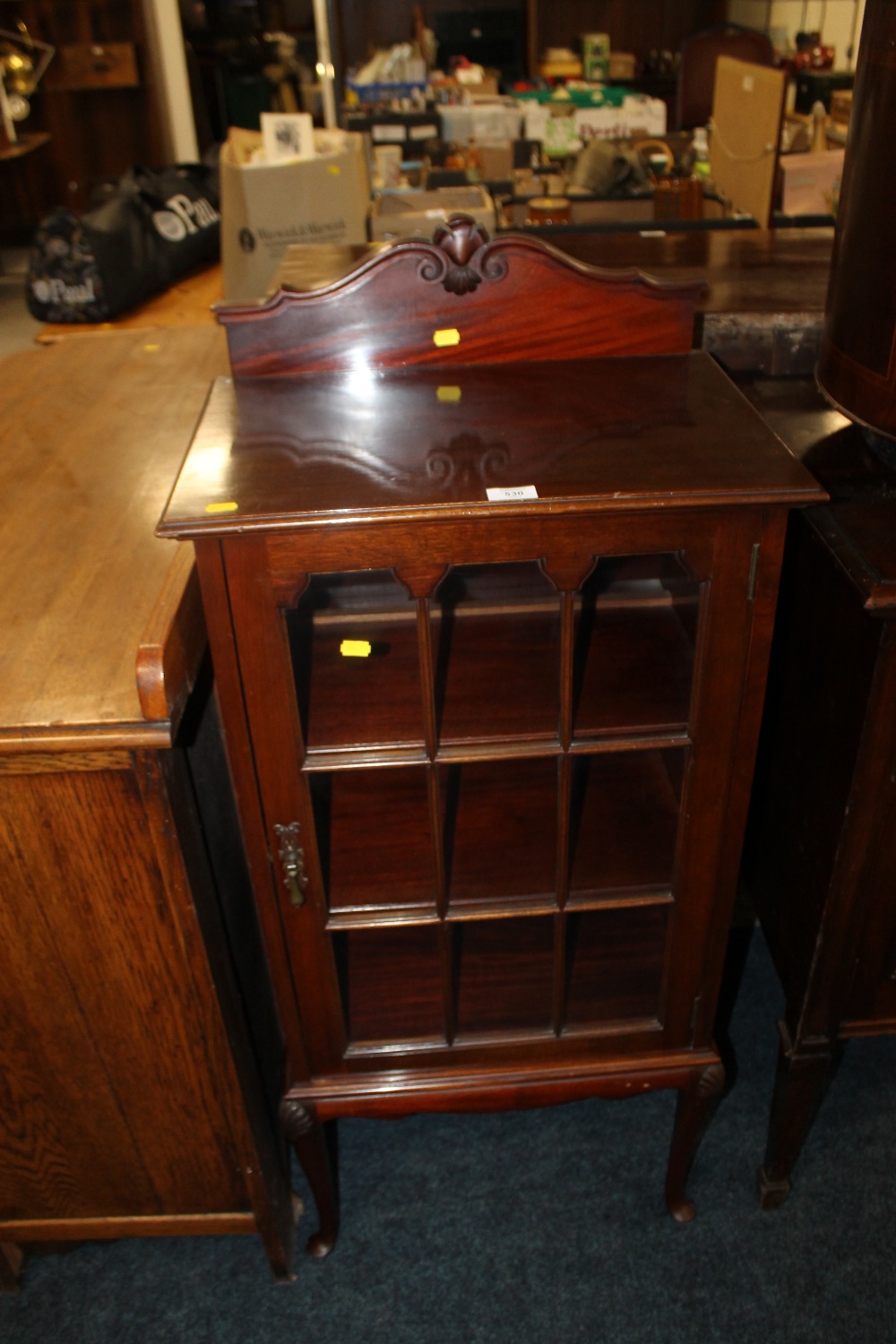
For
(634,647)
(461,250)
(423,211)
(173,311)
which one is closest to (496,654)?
(634,647)

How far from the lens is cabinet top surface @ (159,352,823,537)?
0.80m

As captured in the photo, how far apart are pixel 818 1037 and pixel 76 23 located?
5.33 m

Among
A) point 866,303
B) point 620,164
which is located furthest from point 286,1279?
point 620,164

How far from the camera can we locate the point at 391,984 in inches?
48.2

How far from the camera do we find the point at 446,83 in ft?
13.6

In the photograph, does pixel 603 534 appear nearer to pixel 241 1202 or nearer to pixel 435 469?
pixel 435 469

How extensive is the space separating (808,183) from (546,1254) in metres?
2.39

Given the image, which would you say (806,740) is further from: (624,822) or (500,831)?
(500,831)

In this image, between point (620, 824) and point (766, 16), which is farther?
point (766, 16)

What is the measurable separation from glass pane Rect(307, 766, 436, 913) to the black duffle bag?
2.05 metres

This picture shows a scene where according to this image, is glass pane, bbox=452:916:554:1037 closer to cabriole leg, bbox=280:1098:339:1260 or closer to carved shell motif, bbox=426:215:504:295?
cabriole leg, bbox=280:1098:339:1260

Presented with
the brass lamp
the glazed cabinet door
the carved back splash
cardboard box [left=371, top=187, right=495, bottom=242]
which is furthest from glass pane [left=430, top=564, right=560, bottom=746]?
the brass lamp

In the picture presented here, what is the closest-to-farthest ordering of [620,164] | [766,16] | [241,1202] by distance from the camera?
1. [241,1202]
2. [620,164]
3. [766,16]

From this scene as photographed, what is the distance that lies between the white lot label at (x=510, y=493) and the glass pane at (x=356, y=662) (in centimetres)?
23
